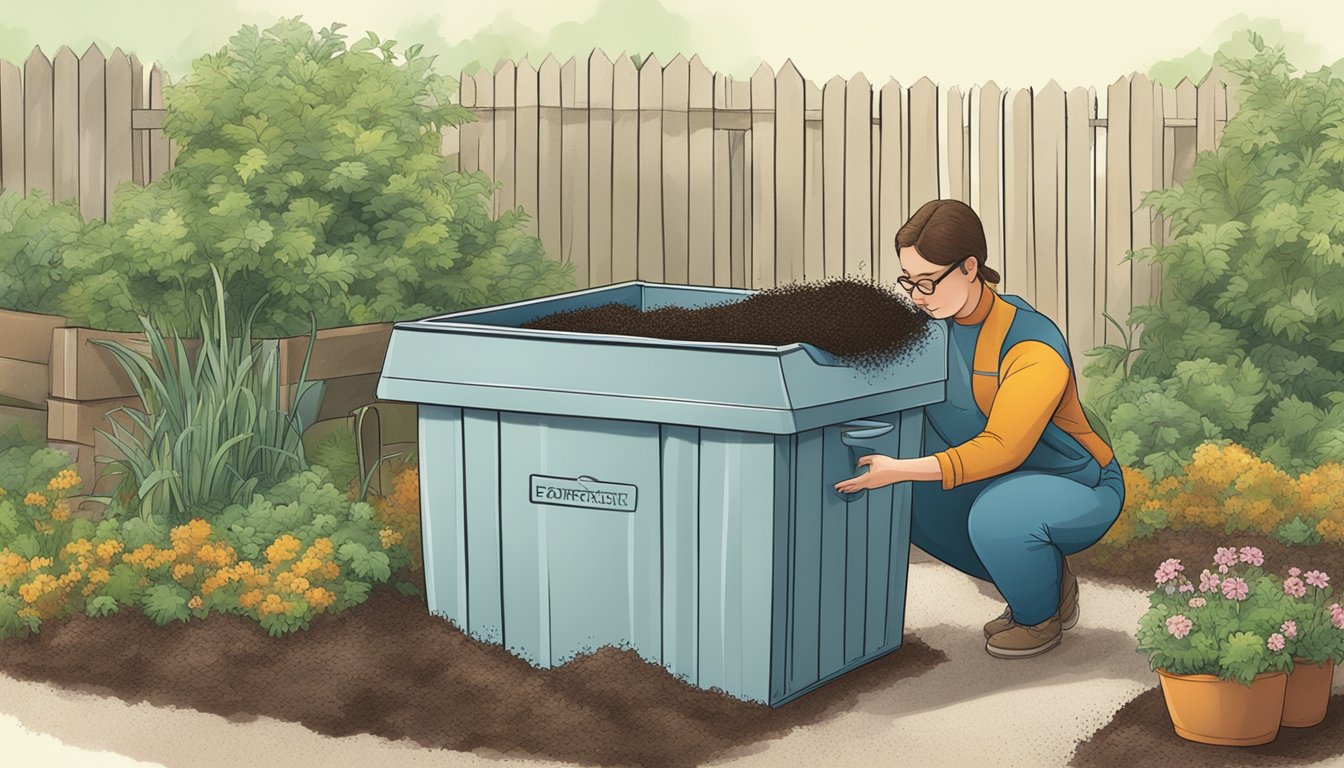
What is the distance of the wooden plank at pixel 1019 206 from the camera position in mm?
9367

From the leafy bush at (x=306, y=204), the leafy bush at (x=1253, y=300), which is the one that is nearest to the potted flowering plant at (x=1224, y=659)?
the leafy bush at (x=1253, y=300)

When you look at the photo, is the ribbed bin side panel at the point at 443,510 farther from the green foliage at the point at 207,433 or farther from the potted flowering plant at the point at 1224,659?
the potted flowering plant at the point at 1224,659

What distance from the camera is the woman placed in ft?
18.4

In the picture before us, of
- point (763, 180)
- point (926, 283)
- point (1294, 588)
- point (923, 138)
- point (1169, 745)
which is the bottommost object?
point (1169, 745)

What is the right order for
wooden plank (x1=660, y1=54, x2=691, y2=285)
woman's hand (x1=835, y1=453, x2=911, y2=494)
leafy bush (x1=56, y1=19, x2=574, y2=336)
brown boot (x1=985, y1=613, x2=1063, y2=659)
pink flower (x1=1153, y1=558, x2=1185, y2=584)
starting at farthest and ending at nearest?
1. wooden plank (x1=660, y1=54, x2=691, y2=285)
2. leafy bush (x1=56, y1=19, x2=574, y2=336)
3. brown boot (x1=985, y1=613, x2=1063, y2=659)
4. woman's hand (x1=835, y1=453, x2=911, y2=494)
5. pink flower (x1=1153, y1=558, x2=1185, y2=584)

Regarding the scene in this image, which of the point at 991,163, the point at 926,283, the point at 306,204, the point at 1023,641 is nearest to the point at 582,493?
the point at 926,283

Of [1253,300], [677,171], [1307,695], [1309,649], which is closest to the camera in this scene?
[1309,649]

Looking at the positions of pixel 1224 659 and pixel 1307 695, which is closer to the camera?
pixel 1224 659

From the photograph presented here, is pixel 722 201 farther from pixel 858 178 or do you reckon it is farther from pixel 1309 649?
pixel 1309 649

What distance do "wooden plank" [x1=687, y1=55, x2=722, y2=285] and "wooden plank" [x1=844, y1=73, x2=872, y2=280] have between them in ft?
2.37

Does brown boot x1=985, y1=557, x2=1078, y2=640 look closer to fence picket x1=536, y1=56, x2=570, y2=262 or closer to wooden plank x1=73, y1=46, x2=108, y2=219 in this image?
fence picket x1=536, y1=56, x2=570, y2=262

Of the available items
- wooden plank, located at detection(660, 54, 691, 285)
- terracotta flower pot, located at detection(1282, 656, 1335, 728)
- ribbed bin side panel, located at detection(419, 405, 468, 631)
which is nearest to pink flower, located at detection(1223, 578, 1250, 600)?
terracotta flower pot, located at detection(1282, 656, 1335, 728)

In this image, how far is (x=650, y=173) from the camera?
368 inches

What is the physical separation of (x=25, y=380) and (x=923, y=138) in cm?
473
